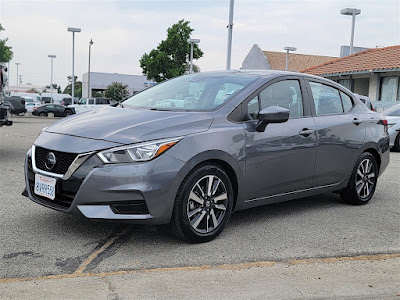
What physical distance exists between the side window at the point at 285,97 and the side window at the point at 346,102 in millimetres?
897

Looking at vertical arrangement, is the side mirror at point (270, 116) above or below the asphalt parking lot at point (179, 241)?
above

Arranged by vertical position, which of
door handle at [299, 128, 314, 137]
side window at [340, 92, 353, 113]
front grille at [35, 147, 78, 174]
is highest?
side window at [340, 92, 353, 113]

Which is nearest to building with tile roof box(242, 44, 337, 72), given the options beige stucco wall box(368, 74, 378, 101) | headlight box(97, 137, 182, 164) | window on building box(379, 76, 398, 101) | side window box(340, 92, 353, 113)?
beige stucco wall box(368, 74, 378, 101)

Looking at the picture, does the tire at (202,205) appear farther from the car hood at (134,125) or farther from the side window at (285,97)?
the side window at (285,97)

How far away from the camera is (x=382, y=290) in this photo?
3.51 metres

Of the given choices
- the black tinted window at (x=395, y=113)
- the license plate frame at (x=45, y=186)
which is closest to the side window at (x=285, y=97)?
the license plate frame at (x=45, y=186)

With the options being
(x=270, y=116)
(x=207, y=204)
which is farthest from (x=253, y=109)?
(x=207, y=204)

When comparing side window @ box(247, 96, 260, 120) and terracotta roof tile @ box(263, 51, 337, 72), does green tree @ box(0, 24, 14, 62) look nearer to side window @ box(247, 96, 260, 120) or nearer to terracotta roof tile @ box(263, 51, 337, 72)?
terracotta roof tile @ box(263, 51, 337, 72)

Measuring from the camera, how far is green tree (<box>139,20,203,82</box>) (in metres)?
40.0

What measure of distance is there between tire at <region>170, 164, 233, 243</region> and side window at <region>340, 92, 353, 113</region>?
2.32m

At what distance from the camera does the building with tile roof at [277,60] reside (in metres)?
47.2

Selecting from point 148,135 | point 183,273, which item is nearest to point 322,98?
point 148,135

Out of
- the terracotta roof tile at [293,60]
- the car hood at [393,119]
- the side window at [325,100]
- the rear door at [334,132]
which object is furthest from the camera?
the terracotta roof tile at [293,60]

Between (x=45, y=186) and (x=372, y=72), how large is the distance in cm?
1942
